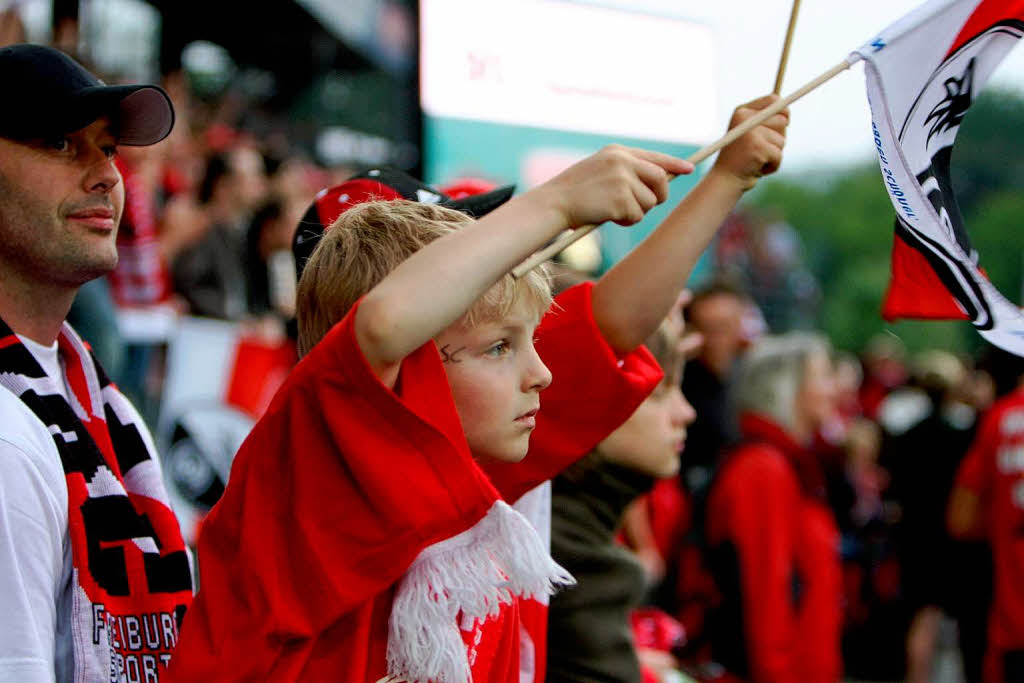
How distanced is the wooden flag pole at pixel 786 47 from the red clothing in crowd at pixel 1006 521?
3.46 metres

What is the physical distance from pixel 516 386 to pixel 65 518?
698 millimetres

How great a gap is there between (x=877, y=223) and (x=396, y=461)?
197 ft

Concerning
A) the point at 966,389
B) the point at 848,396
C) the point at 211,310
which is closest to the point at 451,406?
the point at 211,310

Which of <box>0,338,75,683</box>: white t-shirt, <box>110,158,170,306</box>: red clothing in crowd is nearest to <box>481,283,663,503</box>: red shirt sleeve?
<box>0,338,75,683</box>: white t-shirt

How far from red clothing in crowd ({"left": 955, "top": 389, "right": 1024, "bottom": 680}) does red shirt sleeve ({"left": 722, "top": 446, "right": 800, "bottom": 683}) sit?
930 millimetres

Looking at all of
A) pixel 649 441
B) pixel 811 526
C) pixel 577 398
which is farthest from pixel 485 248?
pixel 811 526

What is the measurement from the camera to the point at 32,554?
1736 millimetres

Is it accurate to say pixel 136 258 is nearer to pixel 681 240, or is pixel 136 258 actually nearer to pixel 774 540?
pixel 774 540

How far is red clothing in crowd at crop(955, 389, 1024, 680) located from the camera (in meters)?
5.07

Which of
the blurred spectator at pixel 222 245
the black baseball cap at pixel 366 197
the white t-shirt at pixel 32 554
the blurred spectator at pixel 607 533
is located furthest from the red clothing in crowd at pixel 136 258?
the white t-shirt at pixel 32 554

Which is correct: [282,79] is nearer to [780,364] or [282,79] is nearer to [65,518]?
[780,364]

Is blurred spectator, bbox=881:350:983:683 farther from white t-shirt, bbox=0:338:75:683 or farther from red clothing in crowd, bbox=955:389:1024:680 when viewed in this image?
white t-shirt, bbox=0:338:75:683

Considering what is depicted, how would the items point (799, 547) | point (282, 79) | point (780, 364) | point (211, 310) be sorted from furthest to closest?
point (282, 79), point (211, 310), point (780, 364), point (799, 547)

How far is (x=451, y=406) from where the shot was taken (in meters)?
1.57
